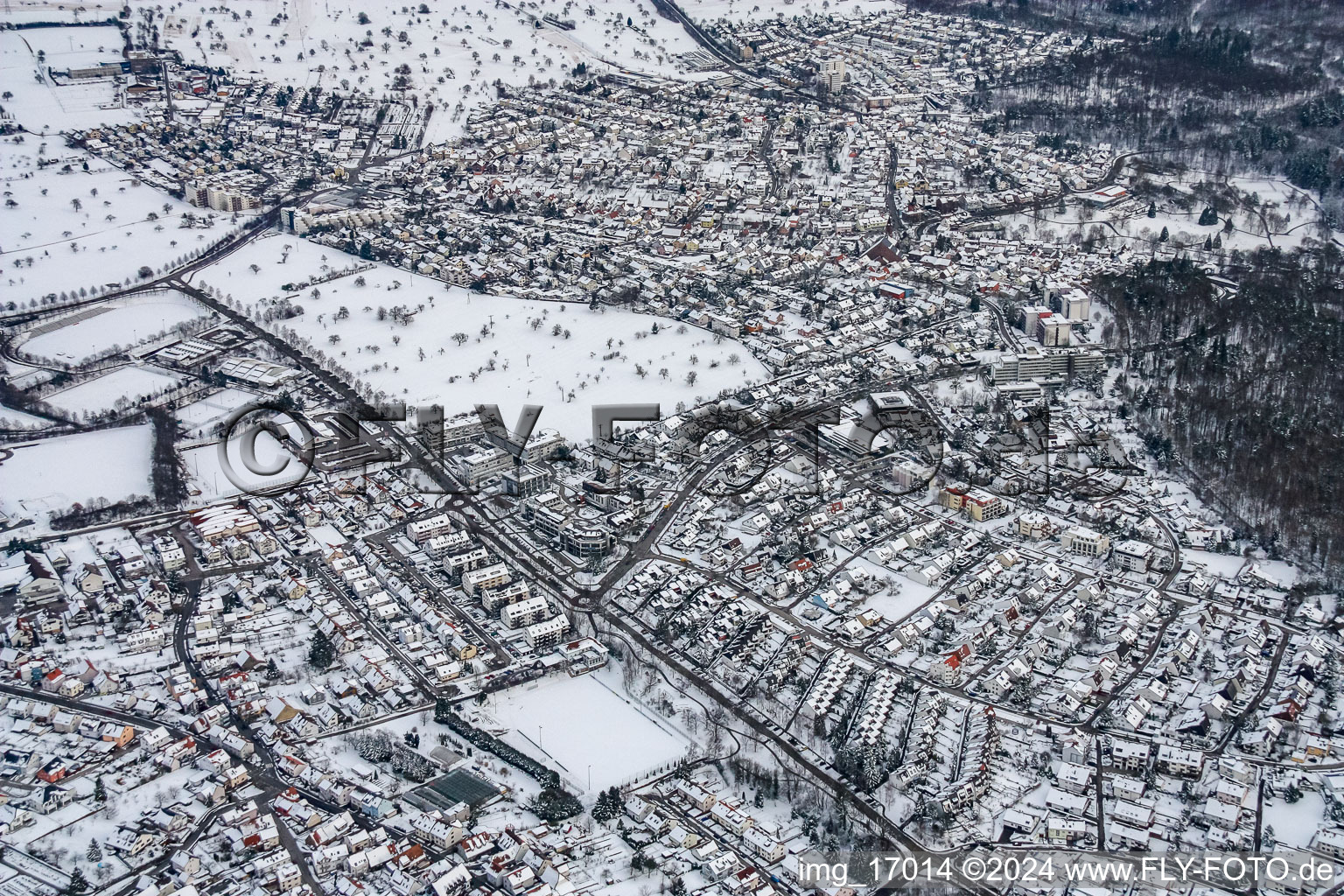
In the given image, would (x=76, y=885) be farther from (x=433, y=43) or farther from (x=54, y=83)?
(x=433, y=43)

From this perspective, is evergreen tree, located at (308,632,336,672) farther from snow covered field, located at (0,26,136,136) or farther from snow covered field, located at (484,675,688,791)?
snow covered field, located at (0,26,136,136)

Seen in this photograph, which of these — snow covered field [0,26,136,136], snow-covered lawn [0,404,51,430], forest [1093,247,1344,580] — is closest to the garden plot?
snow covered field [0,26,136,136]

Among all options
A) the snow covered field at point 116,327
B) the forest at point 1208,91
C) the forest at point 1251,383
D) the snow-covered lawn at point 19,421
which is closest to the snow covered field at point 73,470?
the snow-covered lawn at point 19,421

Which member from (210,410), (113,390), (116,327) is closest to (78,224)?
(116,327)

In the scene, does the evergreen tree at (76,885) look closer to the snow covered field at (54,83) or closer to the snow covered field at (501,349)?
the snow covered field at (501,349)

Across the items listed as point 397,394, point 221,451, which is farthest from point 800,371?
point 221,451

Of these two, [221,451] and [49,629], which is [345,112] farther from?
[49,629]
